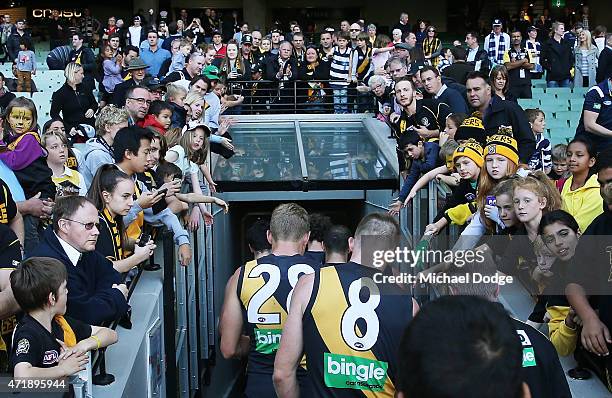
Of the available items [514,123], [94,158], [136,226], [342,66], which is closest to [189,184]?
[94,158]

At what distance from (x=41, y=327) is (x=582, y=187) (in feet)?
10.7

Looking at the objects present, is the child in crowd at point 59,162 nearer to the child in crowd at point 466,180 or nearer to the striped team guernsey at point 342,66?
the child in crowd at point 466,180

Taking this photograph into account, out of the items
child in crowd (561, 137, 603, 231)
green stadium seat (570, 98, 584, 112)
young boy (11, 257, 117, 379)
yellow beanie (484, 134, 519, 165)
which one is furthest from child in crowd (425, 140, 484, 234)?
green stadium seat (570, 98, 584, 112)

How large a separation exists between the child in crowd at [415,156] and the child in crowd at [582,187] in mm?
1855

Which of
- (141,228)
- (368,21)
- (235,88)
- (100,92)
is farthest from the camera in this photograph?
(368,21)

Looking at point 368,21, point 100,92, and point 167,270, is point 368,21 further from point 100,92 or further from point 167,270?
point 167,270

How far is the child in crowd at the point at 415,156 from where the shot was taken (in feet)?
25.8

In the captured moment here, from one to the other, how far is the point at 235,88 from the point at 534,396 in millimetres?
13755

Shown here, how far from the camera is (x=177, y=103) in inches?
359

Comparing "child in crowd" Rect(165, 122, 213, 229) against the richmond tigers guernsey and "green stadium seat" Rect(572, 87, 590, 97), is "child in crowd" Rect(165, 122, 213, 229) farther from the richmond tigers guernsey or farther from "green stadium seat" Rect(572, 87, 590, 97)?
"green stadium seat" Rect(572, 87, 590, 97)

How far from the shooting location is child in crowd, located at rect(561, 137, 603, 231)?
199 inches

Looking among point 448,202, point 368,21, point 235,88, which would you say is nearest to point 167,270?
point 448,202

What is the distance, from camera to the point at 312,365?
12.0 ft

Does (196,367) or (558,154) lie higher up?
(558,154)
